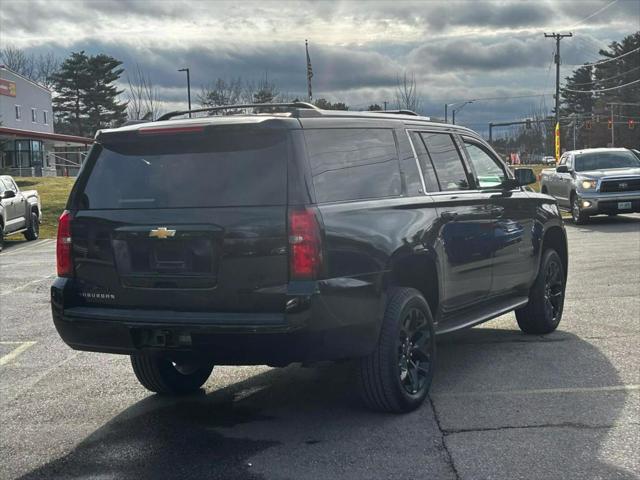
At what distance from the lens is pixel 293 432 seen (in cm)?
497


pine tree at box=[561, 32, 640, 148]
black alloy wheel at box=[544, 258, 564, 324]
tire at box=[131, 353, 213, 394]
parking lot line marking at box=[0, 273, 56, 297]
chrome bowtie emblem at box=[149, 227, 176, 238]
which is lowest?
parking lot line marking at box=[0, 273, 56, 297]

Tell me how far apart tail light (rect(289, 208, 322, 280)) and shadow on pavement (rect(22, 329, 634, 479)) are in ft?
3.43

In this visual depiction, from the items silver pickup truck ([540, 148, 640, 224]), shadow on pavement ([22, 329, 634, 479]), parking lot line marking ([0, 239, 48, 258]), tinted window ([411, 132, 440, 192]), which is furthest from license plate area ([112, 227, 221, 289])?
silver pickup truck ([540, 148, 640, 224])

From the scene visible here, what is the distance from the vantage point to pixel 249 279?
4.52 metres

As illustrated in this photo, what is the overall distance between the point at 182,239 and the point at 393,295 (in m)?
1.43

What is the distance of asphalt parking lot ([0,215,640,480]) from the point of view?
433cm

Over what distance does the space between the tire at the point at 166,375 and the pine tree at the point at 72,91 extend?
3381 inches

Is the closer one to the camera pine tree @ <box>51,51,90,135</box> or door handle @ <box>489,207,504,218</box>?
door handle @ <box>489,207,504,218</box>

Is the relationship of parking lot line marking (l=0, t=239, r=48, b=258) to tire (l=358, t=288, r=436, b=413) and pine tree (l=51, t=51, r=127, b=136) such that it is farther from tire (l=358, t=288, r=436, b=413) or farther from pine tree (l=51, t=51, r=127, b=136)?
pine tree (l=51, t=51, r=127, b=136)

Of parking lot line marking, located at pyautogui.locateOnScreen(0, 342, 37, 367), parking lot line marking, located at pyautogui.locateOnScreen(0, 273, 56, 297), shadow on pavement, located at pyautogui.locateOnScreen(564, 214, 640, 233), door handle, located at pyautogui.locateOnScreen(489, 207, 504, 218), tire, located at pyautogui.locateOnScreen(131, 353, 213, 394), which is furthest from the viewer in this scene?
shadow on pavement, located at pyautogui.locateOnScreen(564, 214, 640, 233)

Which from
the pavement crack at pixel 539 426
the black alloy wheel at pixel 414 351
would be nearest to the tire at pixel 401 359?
the black alloy wheel at pixel 414 351

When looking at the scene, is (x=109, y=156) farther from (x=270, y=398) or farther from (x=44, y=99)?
(x=44, y=99)

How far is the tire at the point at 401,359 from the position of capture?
5012 mm

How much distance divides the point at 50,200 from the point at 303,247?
32.3m
